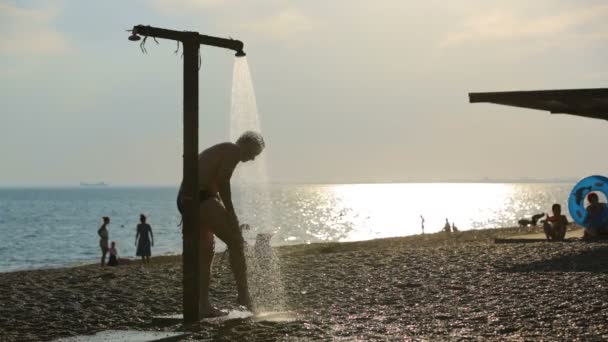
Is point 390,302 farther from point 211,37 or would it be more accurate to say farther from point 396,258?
point 396,258

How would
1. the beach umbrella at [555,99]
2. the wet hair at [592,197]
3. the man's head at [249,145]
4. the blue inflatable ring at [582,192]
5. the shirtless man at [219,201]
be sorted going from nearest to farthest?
the shirtless man at [219,201]
the man's head at [249,145]
the beach umbrella at [555,99]
the wet hair at [592,197]
the blue inflatable ring at [582,192]

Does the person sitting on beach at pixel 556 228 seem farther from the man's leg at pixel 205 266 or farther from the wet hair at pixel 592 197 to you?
the man's leg at pixel 205 266

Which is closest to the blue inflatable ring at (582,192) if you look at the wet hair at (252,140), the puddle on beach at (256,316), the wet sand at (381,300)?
the wet sand at (381,300)

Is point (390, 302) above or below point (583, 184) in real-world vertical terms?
below

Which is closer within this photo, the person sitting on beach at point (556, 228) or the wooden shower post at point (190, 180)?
the wooden shower post at point (190, 180)

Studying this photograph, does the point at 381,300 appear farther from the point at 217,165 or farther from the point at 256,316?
the point at 217,165

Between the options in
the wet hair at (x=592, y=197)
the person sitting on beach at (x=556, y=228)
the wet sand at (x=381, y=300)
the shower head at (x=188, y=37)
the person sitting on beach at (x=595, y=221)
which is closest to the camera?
the wet sand at (x=381, y=300)

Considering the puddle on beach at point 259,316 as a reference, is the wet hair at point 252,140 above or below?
above

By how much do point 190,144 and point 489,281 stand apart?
4917mm

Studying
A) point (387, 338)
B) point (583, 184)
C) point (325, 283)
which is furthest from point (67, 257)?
point (387, 338)

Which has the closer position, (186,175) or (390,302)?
(186,175)

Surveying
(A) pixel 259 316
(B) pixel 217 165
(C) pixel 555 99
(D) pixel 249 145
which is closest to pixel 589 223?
(C) pixel 555 99

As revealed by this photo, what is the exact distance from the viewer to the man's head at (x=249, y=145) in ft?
→ 31.6

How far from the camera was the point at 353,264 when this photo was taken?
15695 millimetres
